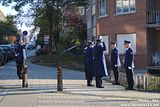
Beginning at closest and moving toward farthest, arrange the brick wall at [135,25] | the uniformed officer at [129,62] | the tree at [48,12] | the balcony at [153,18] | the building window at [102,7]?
1. the uniformed officer at [129,62]
2. the balcony at [153,18]
3. the brick wall at [135,25]
4. the building window at [102,7]
5. the tree at [48,12]

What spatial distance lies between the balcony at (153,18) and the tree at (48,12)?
55.6 feet

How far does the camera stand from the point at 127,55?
17438mm

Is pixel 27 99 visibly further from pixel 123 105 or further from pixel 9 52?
pixel 9 52

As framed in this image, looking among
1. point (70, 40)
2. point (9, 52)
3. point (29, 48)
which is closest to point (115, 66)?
point (9, 52)

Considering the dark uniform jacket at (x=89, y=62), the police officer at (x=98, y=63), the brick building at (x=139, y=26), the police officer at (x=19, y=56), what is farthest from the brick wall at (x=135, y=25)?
the police officer at (x=98, y=63)

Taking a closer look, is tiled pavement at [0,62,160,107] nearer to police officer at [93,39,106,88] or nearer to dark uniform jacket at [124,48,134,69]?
police officer at [93,39,106,88]

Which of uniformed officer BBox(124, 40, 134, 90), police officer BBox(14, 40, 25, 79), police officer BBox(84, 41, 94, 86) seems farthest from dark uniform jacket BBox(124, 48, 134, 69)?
police officer BBox(14, 40, 25, 79)

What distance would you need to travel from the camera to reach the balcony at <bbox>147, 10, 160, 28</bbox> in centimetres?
3628

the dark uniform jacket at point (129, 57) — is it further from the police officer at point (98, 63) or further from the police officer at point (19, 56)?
the police officer at point (19, 56)

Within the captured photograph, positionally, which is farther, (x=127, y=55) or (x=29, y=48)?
(x=29, y=48)

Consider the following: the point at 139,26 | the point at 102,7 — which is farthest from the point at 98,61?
the point at 102,7

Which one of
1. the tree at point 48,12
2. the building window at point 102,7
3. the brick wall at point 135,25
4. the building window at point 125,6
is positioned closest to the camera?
the brick wall at point 135,25

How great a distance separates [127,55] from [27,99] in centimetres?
467

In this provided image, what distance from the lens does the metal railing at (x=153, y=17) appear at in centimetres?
3638
